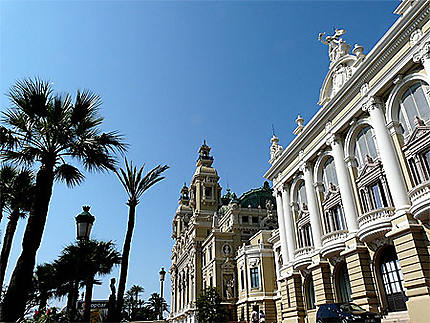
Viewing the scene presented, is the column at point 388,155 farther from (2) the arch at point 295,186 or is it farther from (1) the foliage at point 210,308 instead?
(1) the foliage at point 210,308

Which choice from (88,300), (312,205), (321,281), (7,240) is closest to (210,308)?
(88,300)

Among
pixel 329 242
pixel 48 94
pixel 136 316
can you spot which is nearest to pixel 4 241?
pixel 48 94

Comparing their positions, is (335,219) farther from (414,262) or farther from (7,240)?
(7,240)

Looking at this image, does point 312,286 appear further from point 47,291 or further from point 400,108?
point 47,291

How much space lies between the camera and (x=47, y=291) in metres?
31.3

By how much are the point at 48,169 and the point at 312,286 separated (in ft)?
69.8

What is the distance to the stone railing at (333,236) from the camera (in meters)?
21.7

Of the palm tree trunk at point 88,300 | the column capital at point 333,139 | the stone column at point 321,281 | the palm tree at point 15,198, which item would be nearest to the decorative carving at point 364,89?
the column capital at point 333,139

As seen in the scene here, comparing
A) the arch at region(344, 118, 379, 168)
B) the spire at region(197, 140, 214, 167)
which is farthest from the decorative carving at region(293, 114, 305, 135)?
the spire at region(197, 140, 214, 167)

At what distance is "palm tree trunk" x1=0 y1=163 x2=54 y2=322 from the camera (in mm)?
10527

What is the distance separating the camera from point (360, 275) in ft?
63.4

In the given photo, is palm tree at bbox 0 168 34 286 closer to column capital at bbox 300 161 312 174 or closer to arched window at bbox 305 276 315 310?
column capital at bbox 300 161 312 174

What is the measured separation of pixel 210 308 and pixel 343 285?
26622 millimetres

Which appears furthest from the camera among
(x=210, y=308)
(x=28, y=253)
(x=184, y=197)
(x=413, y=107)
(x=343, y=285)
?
(x=184, y=197)
